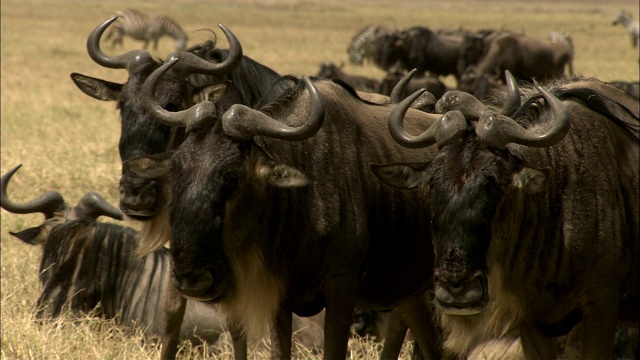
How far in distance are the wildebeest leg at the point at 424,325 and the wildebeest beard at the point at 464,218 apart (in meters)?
1.49

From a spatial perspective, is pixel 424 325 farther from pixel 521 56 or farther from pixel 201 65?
pixel 521 56

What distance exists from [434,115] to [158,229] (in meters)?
1.46

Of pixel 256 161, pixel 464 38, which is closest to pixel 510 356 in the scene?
pixel 256 161

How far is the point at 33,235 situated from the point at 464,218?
3433 mm

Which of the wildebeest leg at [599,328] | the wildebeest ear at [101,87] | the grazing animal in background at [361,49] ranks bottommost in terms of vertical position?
the grazing animal in background at [361,49]

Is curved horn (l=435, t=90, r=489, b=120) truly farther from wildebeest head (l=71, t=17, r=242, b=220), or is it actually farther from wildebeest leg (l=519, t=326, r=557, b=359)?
wildebeest head (l=71, t=17, r=242, b=220)

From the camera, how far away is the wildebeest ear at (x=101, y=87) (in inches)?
209

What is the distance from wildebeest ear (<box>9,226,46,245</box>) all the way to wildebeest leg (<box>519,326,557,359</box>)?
3.20m

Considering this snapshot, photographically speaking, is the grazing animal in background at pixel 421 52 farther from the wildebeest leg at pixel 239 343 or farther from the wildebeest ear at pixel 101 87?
the wildebeest leg at pixel 239 343

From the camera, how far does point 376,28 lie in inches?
1114

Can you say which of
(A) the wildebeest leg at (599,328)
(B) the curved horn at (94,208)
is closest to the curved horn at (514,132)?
(A) the wildebeest leg at (599,328)

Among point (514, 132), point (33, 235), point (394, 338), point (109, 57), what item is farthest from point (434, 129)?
point (33, 235)

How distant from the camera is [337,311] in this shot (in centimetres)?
412

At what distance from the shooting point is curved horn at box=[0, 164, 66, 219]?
20.8 ft
